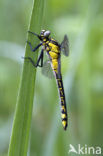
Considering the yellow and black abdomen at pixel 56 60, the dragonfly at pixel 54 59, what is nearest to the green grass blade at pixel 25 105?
the dragonfly at pixel 54 59

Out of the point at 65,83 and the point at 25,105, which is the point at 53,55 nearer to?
the point at 65,83

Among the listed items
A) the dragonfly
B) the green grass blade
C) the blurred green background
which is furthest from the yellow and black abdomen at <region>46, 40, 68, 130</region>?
the green grass blade

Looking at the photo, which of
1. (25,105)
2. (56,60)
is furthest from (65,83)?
(25,105)

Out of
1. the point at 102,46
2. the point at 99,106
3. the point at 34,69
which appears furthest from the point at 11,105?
the point at 34,69

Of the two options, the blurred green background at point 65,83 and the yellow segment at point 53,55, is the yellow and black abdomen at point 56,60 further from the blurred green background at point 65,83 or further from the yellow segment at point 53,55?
the blurred green background at point 65,83

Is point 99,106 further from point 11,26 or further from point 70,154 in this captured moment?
point 11,26
